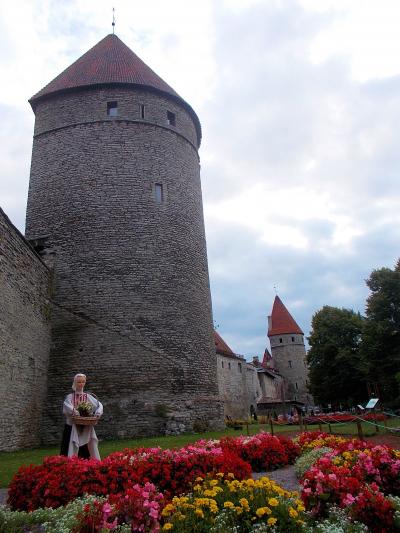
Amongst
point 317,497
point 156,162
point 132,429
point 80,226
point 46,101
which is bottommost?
point 317,497

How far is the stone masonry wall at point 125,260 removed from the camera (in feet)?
50.9

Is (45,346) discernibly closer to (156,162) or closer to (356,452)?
(156,162)

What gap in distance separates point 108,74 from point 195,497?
18.8m

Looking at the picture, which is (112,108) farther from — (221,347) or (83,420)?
(221,347)

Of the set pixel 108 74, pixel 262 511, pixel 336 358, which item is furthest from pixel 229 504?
pixel 336 358

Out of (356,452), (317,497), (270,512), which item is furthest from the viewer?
(356,452)

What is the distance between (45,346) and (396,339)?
19.3 meters

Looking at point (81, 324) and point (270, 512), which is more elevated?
point (81, 324)

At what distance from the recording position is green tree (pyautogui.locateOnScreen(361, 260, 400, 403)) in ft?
83.3

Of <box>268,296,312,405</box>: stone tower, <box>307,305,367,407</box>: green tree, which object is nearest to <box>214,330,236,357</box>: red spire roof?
<box>307,305,367,407</box>: green tree

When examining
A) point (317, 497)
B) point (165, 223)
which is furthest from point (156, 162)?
point (317, 497)

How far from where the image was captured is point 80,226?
17.1 metres

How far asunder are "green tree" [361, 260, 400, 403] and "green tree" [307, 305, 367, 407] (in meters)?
5.70

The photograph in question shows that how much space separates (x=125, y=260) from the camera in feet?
54.7
